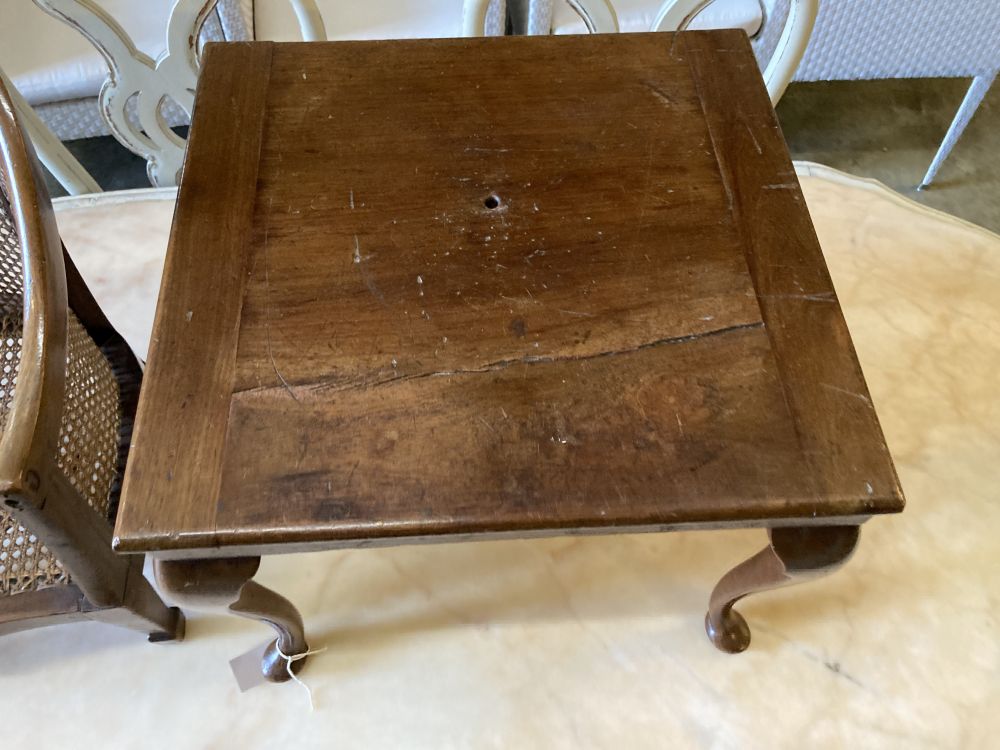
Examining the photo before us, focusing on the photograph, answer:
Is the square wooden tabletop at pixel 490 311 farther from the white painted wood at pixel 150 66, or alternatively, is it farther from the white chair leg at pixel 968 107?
the white chair leg at pixel 968 107

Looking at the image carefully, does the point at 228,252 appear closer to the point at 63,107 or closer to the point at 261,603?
the point at 261,603

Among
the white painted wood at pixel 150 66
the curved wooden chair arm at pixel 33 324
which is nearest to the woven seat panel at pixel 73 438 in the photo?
the curved wooden chair arm at pixel 33 324

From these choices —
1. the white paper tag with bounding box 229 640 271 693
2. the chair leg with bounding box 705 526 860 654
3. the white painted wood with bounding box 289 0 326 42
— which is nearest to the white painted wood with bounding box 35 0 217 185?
the white painted wood with bounding box 289 0 326 42

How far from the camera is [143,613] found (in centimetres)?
81

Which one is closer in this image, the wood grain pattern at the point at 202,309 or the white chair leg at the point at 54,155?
the wood grain pattern at the point at 202,309

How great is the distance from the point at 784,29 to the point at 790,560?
2.51 ft

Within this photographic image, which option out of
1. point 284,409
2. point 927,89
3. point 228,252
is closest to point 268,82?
point 228,252

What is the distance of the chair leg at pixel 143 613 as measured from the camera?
2.52ft

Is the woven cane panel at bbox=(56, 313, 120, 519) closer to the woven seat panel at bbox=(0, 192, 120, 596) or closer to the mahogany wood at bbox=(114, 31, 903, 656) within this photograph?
the woven seat panel at bbox=(0, 192, 120, 596)

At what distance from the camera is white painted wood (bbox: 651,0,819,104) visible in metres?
0.98

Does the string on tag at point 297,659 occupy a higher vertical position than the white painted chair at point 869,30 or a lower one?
lower

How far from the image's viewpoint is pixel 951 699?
34.9 inches

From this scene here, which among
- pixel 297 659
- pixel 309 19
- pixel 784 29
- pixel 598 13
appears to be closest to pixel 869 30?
pixel 784 29

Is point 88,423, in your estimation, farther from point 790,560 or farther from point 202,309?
point 790,560
